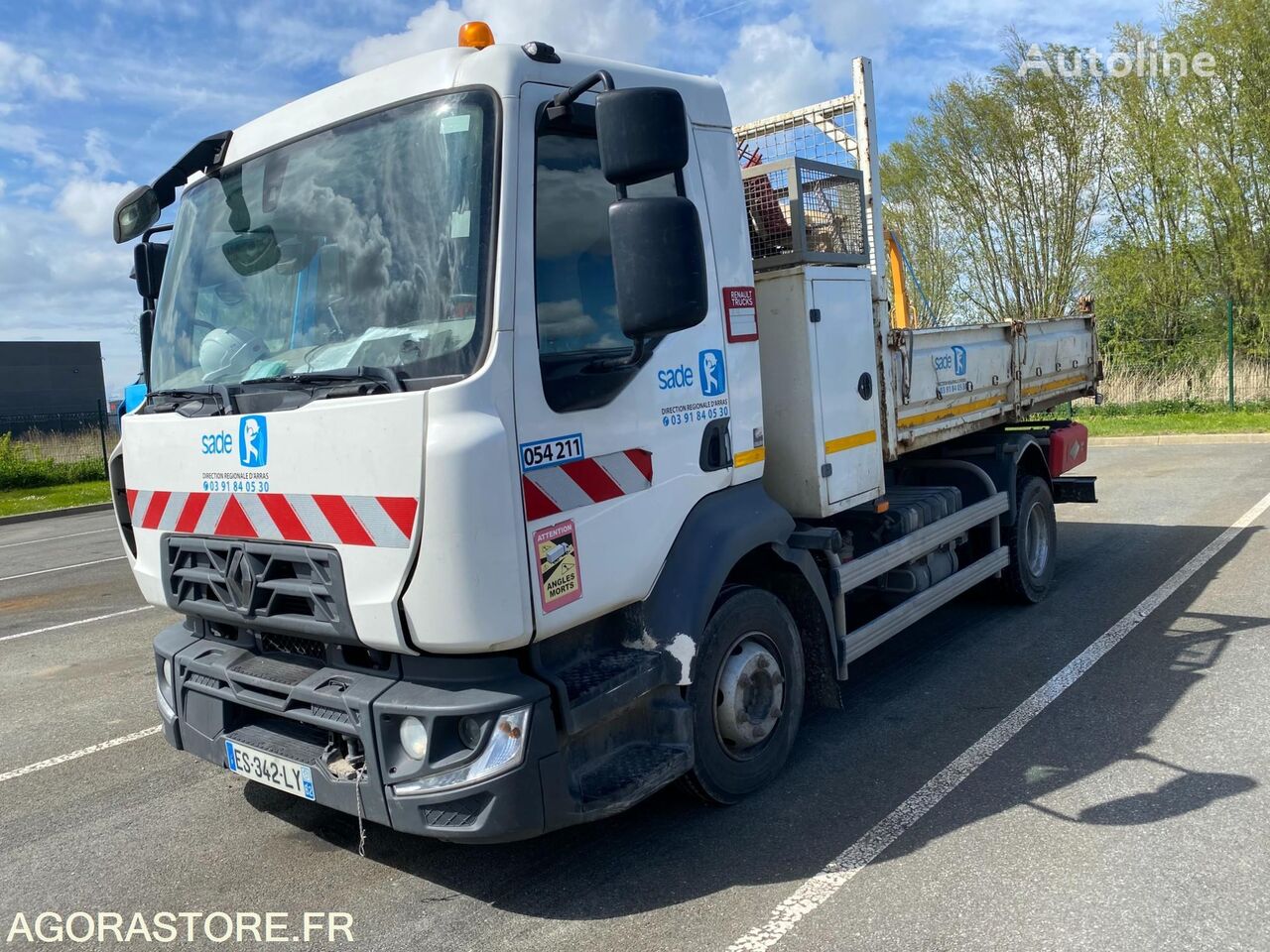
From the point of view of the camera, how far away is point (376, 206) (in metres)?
3.19

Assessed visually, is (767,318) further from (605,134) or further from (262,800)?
(262,800)

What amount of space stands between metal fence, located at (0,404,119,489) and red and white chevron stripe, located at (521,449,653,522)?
21.6 m

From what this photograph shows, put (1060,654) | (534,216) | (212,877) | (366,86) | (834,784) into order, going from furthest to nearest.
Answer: (1060,654), (834,784), (212,877), (366,86), (534,216)

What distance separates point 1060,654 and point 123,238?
520cm

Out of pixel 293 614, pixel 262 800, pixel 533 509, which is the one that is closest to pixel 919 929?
pixel 533 509

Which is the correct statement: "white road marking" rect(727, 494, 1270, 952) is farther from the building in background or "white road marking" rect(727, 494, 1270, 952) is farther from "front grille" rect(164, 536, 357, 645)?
the building in background

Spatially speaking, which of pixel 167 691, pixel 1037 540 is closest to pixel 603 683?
pixel 167 691

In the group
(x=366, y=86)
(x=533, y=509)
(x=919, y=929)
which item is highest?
(x=366, y=86)

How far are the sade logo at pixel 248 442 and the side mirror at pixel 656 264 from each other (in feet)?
4.06

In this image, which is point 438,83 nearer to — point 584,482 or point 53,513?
point 584,482

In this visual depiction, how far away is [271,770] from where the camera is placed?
3.34 metres

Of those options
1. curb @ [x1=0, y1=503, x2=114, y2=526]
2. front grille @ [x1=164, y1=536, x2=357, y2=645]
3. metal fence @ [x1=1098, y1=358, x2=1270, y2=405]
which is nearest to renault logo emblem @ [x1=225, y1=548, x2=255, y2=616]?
front grille @ [x1=164, y1=536, x2=357, y2=645]

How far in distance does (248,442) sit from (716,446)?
1689 millimetres

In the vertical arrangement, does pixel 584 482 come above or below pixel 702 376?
below
